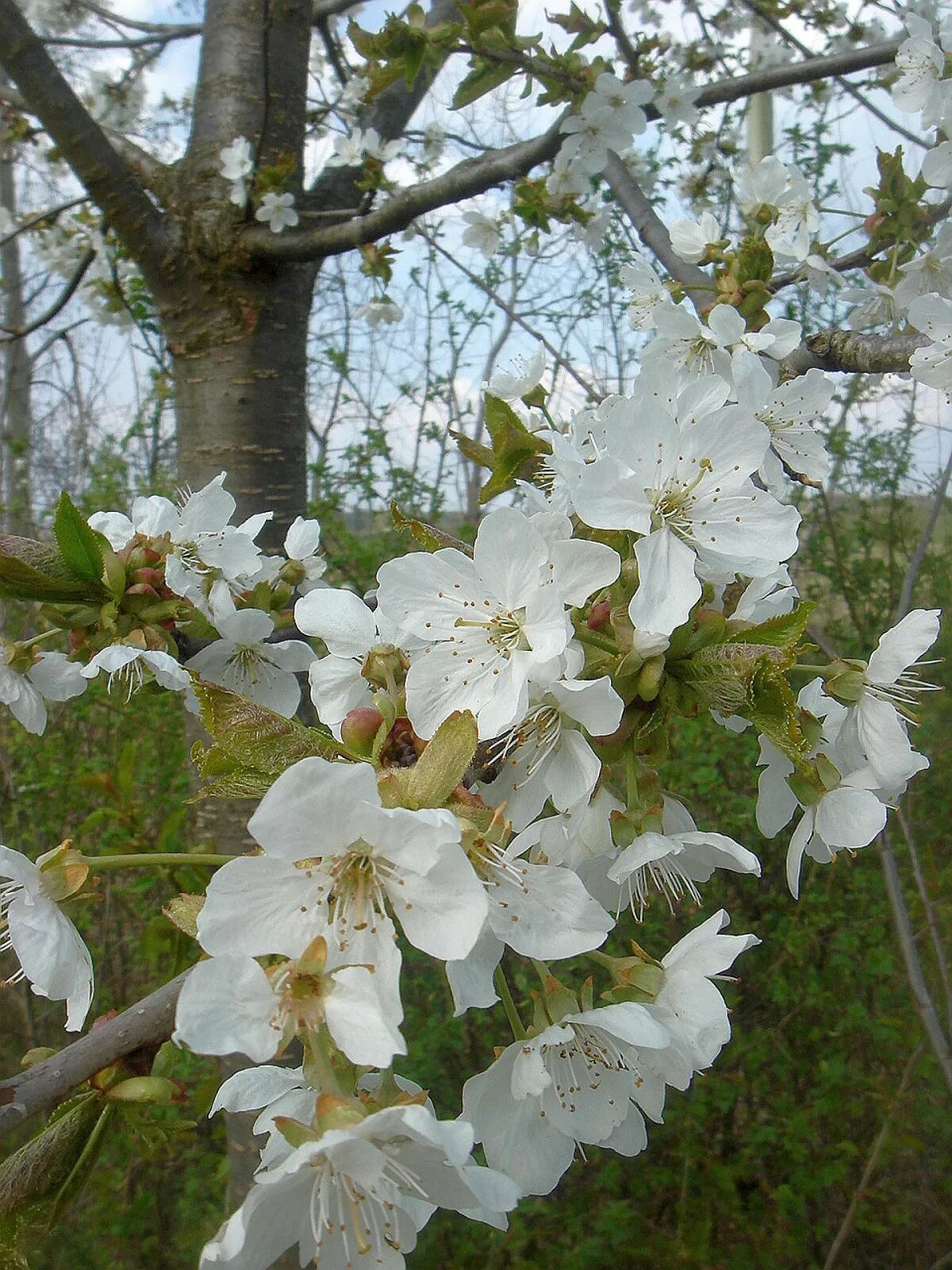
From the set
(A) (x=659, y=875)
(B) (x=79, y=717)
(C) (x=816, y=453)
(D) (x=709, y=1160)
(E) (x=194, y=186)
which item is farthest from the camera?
(B) (x=79, y=717)

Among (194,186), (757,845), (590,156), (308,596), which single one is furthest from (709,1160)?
(194,186)

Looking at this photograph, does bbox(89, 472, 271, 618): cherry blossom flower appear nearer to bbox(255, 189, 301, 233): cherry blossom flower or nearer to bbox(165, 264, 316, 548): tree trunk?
bbox(165, 264, 316, 548): tree trunk

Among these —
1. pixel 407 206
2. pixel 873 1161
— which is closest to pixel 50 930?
pixel 407 206

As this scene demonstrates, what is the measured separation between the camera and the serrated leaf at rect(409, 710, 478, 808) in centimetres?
54

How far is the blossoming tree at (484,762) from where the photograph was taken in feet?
1.69

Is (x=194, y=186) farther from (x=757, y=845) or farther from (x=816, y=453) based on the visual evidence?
(x=757, y=845)

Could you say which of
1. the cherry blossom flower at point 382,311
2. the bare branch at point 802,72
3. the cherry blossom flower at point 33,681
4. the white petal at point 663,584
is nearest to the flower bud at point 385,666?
the white petal at point 663,584

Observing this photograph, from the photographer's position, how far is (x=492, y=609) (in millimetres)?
716

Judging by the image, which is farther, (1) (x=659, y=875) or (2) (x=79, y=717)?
(2) (x=79, y=717)

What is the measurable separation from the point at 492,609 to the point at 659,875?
1.06ft

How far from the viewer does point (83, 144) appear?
5.49 ft

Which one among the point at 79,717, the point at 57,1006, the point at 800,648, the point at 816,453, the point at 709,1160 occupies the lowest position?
the point at 709,1160

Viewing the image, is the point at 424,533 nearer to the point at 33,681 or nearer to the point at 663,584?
the point at 663,584

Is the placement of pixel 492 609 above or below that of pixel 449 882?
above
